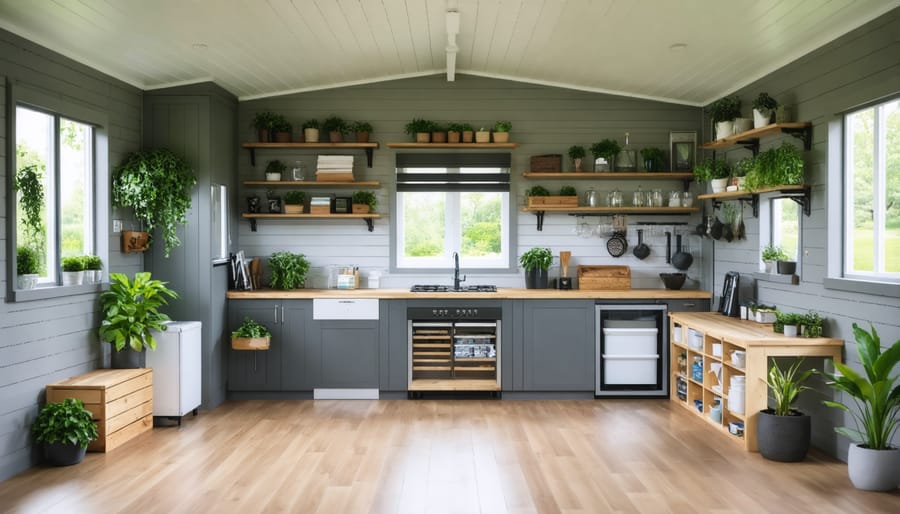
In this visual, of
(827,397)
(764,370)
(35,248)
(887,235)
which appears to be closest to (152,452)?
(35,248)

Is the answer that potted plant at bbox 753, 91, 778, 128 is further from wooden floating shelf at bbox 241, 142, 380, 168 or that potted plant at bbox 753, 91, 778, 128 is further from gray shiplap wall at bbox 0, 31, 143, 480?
gray shiplap wall at bbox 0, 31, 143, 480

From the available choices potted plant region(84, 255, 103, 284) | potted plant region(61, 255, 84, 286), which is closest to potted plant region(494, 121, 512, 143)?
potted plant region(84, 255, 103, 284)

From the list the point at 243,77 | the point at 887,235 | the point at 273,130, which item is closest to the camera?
the point at 887,235

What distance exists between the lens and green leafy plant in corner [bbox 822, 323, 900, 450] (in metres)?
4.08

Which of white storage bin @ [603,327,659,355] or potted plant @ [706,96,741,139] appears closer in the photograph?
potted plant @ [706,96,741,139]

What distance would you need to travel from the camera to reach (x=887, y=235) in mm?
4535

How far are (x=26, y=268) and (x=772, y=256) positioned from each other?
5269 millimetres

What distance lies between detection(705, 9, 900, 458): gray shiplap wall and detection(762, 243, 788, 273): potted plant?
0.16 meters

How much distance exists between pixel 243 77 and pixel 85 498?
12.2 feet

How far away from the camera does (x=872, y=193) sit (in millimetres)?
4660

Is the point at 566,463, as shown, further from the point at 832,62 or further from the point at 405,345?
the point at 832,62

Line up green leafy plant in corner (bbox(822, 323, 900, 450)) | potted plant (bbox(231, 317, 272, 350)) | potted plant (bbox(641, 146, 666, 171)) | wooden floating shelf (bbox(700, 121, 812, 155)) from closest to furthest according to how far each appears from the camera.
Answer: green leafy plant in corner (bbox(822, 323, 900, 450)) < wooden floating shelf (bbox(700, 121, 812, 155)) < potted plant (bbox(231, 317, 272, 350)) < potted plant (bbox(641, 146, 666, 171))

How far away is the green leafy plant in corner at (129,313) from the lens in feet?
17.5

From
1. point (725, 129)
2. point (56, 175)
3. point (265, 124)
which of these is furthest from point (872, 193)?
point (56, 175)
